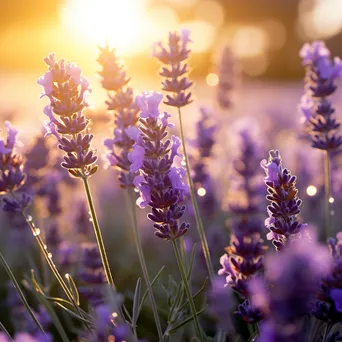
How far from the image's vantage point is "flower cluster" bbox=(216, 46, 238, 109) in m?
5.82

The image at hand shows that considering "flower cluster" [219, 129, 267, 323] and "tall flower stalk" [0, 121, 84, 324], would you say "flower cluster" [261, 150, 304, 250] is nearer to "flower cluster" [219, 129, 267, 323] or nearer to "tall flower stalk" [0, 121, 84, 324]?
"flower cluster" [219, 129, 267, 323]

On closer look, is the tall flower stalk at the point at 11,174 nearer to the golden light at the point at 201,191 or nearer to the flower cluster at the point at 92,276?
the flower cluster at the point at 92,276

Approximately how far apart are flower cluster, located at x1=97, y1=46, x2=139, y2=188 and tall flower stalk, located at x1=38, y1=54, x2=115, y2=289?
0.49 m

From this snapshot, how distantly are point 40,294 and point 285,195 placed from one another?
107cm

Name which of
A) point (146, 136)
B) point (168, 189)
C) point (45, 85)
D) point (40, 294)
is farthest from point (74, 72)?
point (40, 294)

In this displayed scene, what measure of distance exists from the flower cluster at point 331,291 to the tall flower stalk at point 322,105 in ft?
4.17

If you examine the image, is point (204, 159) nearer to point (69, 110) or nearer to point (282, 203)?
point (69, 110)

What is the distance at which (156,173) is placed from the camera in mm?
2141

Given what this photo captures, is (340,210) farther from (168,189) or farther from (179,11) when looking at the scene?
(179,11)

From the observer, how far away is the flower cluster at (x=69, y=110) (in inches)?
92.7

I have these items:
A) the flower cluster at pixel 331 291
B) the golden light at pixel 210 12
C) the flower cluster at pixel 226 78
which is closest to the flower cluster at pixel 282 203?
the flower cluster at pixel 331 291

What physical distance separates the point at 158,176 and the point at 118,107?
3.00 feet

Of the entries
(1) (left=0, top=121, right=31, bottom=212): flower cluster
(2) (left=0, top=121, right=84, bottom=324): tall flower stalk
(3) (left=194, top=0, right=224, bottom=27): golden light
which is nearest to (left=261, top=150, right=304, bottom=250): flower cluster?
(2) (left=0, top=121, right=84, bottom=324): tall flower stalk

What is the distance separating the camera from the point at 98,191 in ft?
Answer: 23.3
